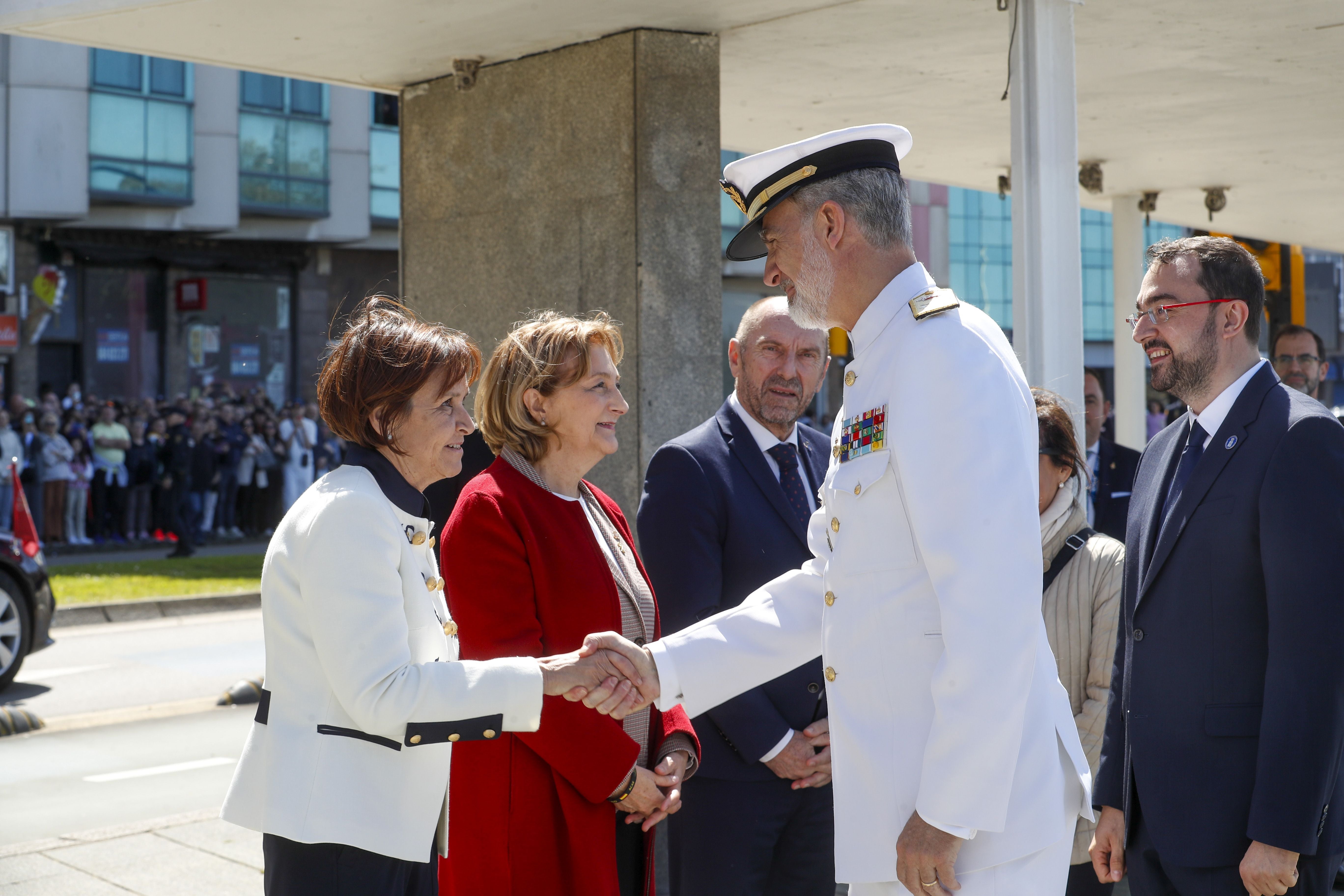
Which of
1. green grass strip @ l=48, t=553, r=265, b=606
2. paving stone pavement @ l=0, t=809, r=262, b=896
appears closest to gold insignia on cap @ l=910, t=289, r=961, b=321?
paving stone pavement @ l=0, t=809, r=262, b=896

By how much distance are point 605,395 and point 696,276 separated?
257 cm

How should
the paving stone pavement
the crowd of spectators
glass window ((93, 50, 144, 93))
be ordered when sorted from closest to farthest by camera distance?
the paving stone pavement < the crowd of spectators < glass window ((93, 50, 144, 93))

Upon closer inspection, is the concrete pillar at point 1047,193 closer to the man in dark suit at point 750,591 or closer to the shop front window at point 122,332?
the man in dark suit at point 750,591

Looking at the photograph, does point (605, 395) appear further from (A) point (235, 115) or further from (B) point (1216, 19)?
(A) point (235, 115)

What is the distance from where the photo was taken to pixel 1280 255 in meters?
10.1

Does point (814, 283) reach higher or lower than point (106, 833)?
higher

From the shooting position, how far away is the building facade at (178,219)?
26.6 metres

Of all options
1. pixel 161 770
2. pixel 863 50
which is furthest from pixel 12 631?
pixel 863 50

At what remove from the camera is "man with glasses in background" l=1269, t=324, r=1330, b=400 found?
7699 mm

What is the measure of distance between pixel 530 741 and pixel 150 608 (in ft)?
39.8

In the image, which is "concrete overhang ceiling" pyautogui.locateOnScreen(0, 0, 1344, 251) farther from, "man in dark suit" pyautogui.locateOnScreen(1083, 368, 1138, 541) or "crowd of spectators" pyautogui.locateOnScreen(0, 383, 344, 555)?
"crowd of spectators" pyautogui.locateOnScreen(0, 383, 344, 555)

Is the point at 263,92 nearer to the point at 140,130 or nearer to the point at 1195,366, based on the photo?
the point at 140,130

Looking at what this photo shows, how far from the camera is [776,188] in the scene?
279 cm

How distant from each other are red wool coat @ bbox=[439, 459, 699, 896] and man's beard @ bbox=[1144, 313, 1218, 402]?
1.51 m
